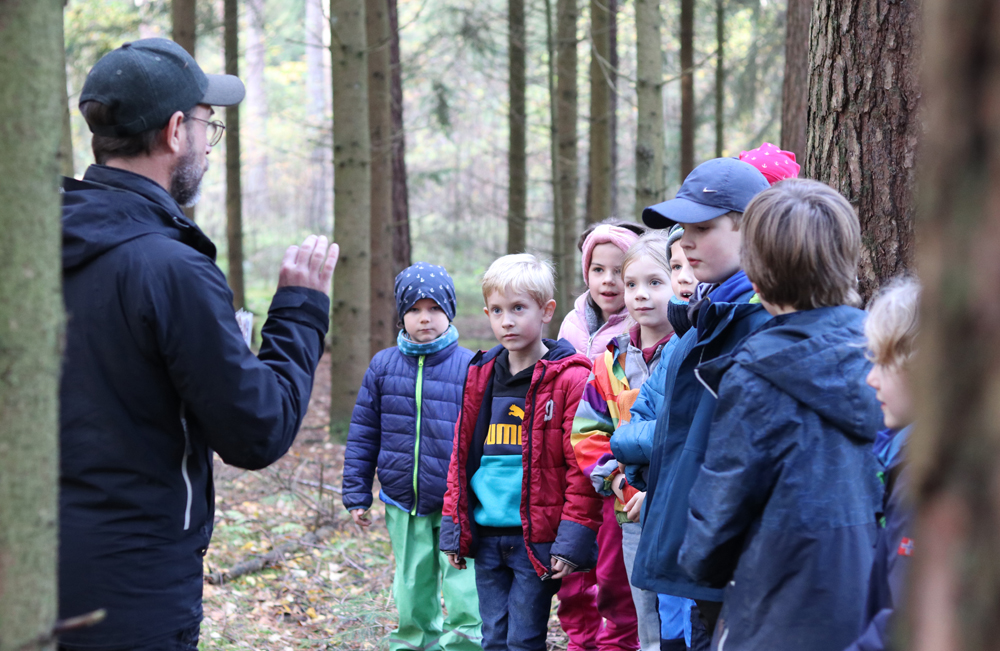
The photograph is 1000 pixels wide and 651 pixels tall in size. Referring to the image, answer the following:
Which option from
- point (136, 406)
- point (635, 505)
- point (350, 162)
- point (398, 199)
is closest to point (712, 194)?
point (635, 505)

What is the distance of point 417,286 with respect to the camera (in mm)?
4176

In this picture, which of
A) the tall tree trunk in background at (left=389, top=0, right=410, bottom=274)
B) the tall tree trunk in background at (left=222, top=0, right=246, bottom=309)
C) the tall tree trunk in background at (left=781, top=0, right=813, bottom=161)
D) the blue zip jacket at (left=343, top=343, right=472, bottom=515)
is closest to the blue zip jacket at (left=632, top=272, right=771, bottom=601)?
the blue zip jacket at (left=343, top=343, right=472, bottom=515)

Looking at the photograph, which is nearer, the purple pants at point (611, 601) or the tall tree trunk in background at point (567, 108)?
the purple pants at point (611, 601)

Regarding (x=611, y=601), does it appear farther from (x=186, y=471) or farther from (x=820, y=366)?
(x=186, y=471)

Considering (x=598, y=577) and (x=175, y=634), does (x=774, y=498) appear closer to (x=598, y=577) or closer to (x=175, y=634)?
(x=175, y=634)

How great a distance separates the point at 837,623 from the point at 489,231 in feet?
74.0

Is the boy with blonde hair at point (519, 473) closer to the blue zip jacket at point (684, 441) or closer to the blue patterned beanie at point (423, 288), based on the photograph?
the blue patterned beanie at point (423, 288)

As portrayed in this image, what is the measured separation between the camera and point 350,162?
25.1 ft

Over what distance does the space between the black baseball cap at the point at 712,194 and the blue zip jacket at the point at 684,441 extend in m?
0.25

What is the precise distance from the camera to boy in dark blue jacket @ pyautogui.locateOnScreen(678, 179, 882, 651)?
2025 millimetres

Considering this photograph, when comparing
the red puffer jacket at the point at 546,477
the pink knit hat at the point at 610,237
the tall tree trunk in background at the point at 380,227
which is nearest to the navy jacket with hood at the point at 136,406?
the red puffer jacket at the point at 546,477

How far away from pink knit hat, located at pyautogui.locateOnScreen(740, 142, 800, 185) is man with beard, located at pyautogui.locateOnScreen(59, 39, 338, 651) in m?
2.26

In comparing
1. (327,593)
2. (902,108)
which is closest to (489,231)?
(327,593)

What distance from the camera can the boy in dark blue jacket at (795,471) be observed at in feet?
6.64
